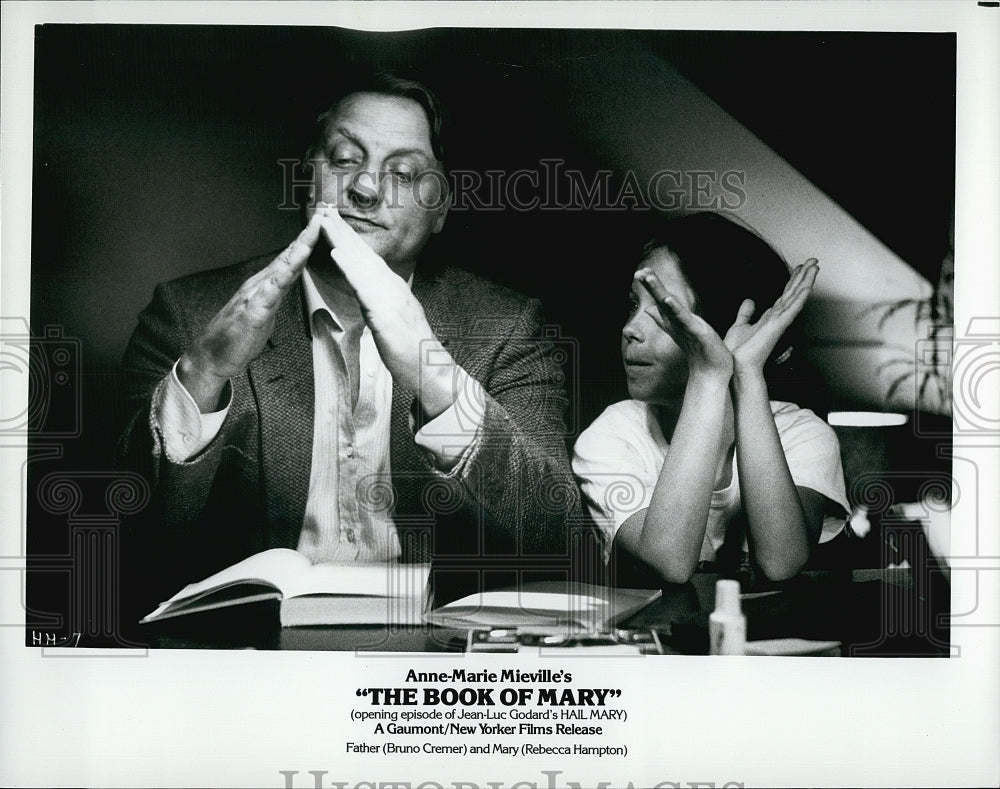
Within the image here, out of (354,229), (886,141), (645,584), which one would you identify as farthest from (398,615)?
(886,141)

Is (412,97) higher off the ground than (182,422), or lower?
higher

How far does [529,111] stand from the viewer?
1988mm

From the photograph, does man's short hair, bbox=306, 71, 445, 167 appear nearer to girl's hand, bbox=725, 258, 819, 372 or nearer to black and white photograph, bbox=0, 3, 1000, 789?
black and white photograph, bbox=0, 3, 1000, 789

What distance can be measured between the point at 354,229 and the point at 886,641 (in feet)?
4.78

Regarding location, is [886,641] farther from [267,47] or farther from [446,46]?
[267,47]

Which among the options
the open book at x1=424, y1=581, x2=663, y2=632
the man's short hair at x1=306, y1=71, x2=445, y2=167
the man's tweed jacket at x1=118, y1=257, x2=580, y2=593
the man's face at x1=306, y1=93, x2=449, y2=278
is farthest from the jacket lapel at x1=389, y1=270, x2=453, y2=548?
the man's short hair at x1=306, y1=71, x2=445, y2=167

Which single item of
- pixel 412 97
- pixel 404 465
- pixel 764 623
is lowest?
pixel 764 623

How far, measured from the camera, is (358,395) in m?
1.97

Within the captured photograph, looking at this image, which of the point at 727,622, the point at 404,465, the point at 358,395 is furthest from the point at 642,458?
the point at 358,395

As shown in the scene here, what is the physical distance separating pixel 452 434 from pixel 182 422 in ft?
1.92

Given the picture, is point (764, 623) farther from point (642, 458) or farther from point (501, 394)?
point (501, 394)

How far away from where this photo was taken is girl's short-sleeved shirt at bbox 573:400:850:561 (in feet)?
Result: 6.44

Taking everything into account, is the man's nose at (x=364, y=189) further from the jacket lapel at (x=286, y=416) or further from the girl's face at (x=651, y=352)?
the girl's face at (x=651, y=352)

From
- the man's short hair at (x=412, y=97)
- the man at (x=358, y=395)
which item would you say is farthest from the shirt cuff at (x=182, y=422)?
the man's short hair at (x=412, y=97)
